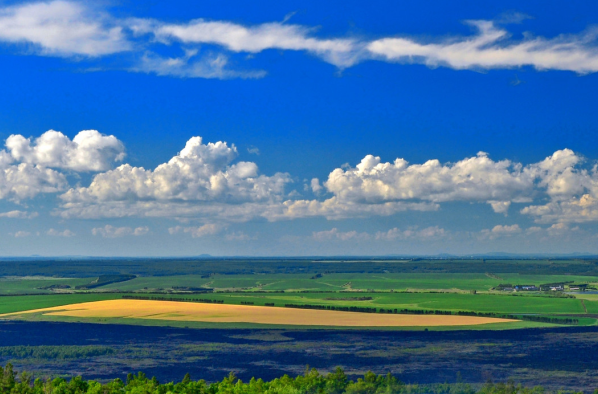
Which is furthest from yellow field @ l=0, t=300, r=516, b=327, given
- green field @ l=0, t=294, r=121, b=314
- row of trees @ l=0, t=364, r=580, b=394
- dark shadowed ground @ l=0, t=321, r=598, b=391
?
row of trees @ l=0, t=364, r=580, b=394

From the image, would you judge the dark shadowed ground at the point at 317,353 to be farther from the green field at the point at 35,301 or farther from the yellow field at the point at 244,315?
the green field at the point at 35,301

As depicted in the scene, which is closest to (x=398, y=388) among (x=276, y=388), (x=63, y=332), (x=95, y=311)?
(x=276, y=388)

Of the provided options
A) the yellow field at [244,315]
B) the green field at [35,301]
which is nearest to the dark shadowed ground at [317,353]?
the yellow field at [244,315]

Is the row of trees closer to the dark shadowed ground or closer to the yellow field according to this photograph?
the dark shadowed ground

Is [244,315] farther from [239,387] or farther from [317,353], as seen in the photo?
[239,387]

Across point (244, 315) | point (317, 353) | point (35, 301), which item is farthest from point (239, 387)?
point (35, 301)

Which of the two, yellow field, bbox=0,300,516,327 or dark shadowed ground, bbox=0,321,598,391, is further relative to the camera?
yellow field, bbox=0,300,516,327
